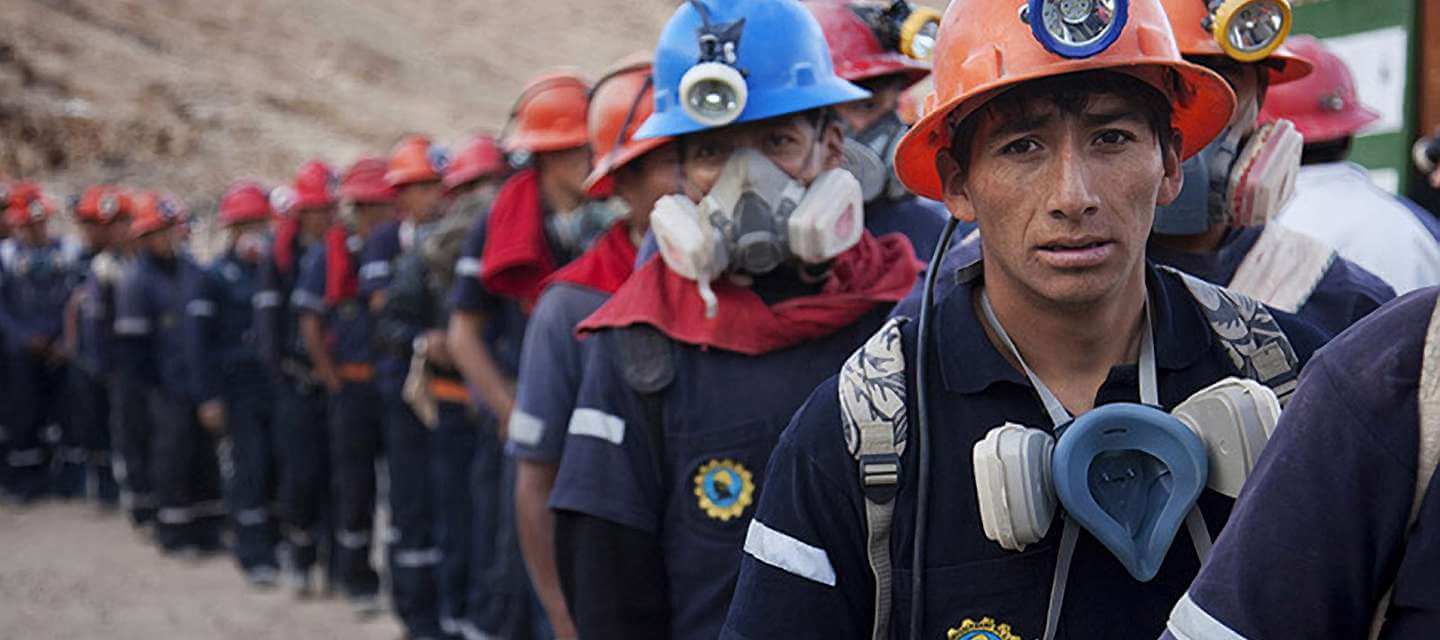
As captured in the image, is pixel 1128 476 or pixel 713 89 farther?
pixel 713 89

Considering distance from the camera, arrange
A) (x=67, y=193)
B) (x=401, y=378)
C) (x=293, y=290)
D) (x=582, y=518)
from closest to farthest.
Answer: (x=582, y=518) < (x=401, y=378) < (x=293, y=290) < (x=67, y=193)

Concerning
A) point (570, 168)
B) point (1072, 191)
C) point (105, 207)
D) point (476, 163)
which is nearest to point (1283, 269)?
point (1072, 191)

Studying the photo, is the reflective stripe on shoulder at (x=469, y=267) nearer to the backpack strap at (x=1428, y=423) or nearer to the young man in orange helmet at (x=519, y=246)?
the young man in orange helmet at (x=519, y=246)

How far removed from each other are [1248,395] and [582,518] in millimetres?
1467

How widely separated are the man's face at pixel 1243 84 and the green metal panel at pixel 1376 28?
14.0 feet

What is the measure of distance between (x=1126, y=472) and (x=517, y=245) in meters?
4.13

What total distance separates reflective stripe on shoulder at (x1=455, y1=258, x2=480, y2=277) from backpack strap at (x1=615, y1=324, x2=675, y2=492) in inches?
129

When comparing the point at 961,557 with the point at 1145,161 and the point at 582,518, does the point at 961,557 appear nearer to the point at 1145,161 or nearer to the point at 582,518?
the point at 1145,161

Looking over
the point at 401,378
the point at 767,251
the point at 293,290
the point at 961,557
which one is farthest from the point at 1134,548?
the point at 293,290

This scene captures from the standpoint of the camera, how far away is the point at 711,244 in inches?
124

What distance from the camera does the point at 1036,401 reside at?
224 centimetres

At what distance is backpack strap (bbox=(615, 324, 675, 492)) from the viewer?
3137mm

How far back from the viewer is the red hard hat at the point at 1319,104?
477cm

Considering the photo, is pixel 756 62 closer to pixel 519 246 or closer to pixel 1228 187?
pixel 1228 187
